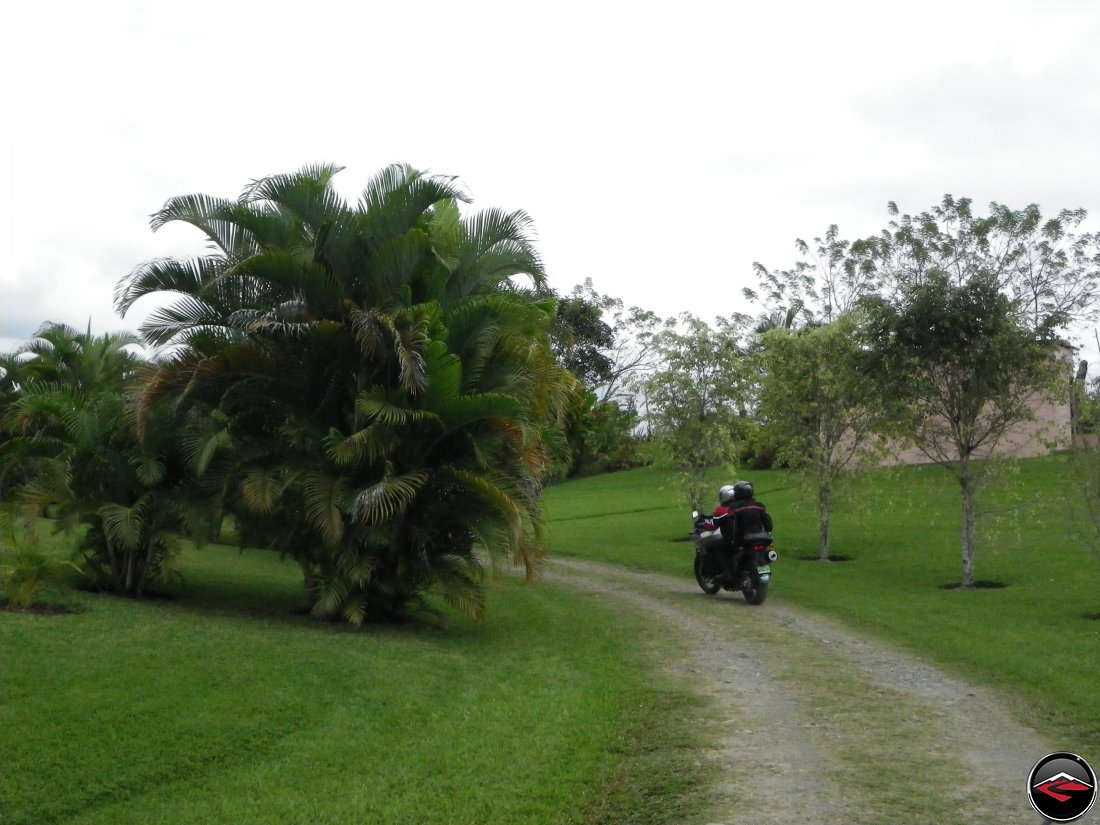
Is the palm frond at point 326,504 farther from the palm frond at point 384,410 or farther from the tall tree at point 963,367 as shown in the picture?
the tall tree at point 963,367

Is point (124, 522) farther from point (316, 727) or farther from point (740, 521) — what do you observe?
point (740, 521)

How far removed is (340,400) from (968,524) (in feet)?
37.8

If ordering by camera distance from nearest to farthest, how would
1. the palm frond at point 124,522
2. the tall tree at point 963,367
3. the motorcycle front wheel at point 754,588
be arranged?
the palm frond at point 124,522, the motorcycle front wheel at point 754,588, the tall tree at point 963,367

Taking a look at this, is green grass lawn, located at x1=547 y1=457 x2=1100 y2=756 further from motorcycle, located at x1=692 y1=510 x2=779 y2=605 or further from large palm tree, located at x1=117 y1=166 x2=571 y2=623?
large palm tree, located at x1=117 y1=166 x2=571 y2=623

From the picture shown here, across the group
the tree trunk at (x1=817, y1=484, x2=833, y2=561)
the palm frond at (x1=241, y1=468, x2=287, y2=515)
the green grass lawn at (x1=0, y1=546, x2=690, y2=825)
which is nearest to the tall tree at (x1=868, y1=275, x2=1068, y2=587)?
the tree trunk at (x1=817, y1=484, x2=833, y2=561)

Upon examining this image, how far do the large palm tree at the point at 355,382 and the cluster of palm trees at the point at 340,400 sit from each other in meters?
0.03

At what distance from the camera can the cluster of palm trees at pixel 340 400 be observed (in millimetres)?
13438

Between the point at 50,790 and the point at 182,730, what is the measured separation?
1.29 metres

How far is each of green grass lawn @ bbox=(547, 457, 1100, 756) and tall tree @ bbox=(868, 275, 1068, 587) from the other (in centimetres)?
93

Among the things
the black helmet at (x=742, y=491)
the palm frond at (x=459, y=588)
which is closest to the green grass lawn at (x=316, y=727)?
the palm frond at (x=459, y=588)

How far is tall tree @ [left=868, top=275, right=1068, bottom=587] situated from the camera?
1869cm

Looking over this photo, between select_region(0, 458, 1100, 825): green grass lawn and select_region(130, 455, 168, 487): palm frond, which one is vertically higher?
select_region(130, 455, 168, 487): palm frond

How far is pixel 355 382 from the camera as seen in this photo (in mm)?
14344

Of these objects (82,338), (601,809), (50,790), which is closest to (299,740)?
(50,790)
